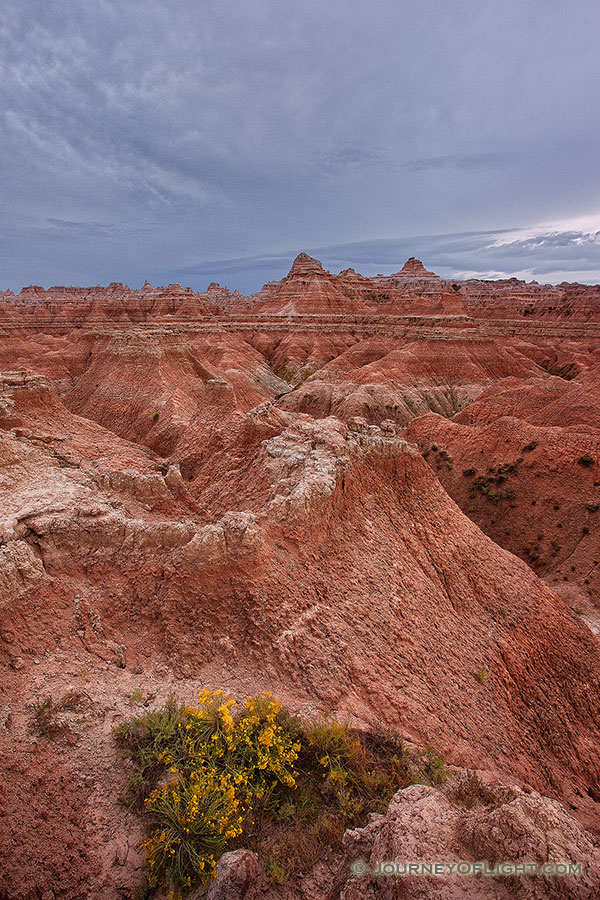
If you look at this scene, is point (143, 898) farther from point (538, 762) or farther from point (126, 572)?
point (538, 762)

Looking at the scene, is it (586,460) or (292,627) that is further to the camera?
(586,460)

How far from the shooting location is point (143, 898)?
4238mm

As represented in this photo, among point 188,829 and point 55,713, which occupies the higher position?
point 55,713

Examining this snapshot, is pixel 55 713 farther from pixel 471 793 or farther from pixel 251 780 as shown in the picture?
pixel 471 793

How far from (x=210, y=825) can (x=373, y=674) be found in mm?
4024

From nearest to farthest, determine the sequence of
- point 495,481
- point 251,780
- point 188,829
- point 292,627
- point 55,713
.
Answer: point 188,829
point 251,780
point 55,713
point 292,627
point 495,481

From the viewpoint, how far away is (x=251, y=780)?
17.0ft

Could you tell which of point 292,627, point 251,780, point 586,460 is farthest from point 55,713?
point 586,460


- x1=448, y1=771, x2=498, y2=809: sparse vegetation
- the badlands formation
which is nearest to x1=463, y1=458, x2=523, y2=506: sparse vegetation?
the badlands formation

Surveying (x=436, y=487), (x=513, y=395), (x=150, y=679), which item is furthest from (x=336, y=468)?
(x=513, y=395)

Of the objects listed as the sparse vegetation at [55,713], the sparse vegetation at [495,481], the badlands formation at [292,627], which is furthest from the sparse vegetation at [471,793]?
the sparse vegetation at [495,481]

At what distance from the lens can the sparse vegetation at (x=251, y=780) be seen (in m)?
4.42

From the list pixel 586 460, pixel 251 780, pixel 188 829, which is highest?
pixel 188 829

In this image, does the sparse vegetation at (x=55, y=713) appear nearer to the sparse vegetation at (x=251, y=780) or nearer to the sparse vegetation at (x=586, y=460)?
the sparse vegetation at (x=251, y=780)
